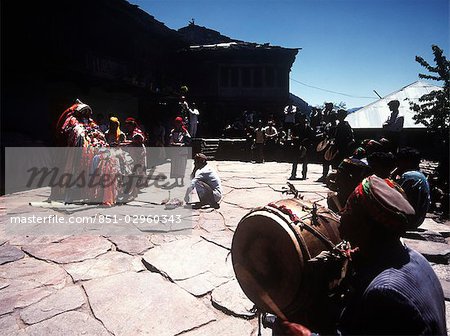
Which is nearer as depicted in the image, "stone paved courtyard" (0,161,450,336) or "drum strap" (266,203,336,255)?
"drum strap" (266,203,336,255)

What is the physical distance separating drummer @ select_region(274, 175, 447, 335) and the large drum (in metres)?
0.28

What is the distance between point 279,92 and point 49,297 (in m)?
23.0

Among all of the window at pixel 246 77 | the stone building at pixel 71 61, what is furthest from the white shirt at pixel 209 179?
the window at pixel 246 77

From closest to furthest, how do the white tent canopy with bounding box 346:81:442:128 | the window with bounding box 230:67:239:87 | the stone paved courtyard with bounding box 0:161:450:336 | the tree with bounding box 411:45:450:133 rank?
the stone paved courtyard with bounding box 0:161:450:336 < the tree with bounding box 411:45:450:133 < the white tent canopy with bounding box 346:81:442:128 < the window with bounding box 230:67:239:87

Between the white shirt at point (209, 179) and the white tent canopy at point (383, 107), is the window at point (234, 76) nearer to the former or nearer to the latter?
the white tent canopy at point (383, 107)

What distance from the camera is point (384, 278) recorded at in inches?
53.7

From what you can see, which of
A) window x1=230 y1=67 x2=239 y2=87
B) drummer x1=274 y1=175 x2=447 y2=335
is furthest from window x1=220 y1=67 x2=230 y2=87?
drummer x1=274 y1=175 x2=447 y2=335

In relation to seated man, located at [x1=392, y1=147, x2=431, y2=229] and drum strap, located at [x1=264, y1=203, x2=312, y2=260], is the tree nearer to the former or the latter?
seated man, located at [x1=392, y1=147, x2=431, y2=229]

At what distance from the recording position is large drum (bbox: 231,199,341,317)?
1850mm

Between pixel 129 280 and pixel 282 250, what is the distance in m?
2.34

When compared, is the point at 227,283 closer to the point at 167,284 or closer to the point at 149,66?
A: the point at 167,284

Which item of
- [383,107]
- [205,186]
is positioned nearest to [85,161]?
[205,186]

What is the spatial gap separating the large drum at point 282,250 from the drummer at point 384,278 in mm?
283

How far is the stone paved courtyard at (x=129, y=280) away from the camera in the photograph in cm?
272
